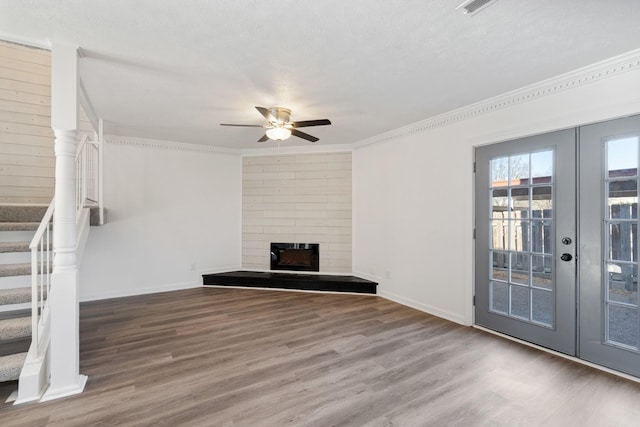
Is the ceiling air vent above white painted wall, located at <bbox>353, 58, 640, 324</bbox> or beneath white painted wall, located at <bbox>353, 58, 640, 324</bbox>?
above

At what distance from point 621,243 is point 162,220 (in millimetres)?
6063

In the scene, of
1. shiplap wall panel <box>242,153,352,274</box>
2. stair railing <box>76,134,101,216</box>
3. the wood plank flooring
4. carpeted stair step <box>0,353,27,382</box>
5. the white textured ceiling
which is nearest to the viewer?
the white textured ceiling

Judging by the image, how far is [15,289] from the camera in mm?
2668

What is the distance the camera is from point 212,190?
5.75 m

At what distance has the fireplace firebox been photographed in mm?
5715

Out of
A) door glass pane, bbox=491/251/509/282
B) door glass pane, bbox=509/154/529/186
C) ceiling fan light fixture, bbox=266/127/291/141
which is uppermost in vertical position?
ceiling fan light fixture, bbox=266/127/291/141

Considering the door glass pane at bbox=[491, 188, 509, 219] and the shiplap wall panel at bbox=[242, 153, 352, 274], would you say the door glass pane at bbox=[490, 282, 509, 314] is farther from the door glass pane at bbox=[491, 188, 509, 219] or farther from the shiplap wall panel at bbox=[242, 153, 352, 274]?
the shiplap wall panel at bbox=[242, 153, 352, 274]

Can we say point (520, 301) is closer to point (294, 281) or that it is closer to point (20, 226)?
point (294, 281)

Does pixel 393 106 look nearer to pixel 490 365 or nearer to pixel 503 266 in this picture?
pixel 503 266

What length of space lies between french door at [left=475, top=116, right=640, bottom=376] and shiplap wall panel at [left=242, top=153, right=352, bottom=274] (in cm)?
254

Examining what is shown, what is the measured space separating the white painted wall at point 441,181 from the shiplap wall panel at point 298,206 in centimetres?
28

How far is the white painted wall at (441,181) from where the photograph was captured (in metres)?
2.66

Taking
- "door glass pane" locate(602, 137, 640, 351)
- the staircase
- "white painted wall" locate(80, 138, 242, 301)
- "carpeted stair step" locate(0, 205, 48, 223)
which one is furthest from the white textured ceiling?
"white painted wall" locate(80, 138, 242, 301)

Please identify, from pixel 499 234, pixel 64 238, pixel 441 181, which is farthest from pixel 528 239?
pixel 64 238
